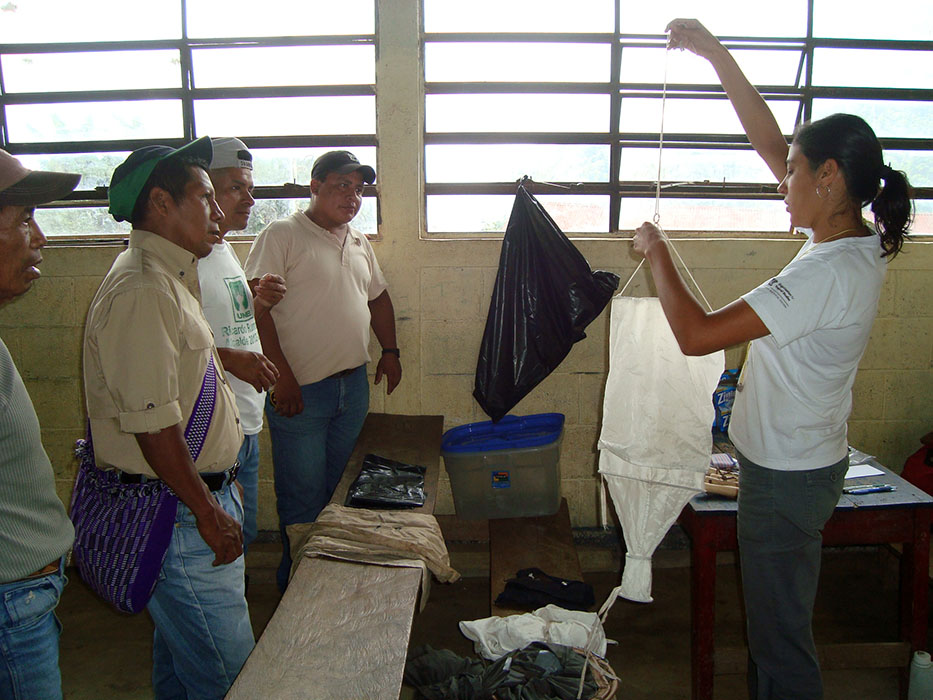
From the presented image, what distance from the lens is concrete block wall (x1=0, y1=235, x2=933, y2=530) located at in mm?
3180

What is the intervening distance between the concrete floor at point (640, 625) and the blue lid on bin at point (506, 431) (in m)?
0.63

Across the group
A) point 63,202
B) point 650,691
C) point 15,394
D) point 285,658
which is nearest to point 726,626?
point 650,691

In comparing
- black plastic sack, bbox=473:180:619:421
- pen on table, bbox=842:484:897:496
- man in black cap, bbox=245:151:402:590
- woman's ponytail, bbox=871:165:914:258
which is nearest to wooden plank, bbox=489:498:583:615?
black plastic sack, bbox=473:180:619:421

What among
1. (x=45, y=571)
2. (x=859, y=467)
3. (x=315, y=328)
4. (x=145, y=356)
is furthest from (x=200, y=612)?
(x=859, y=467)

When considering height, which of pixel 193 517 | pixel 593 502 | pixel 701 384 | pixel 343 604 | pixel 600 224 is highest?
pixel 600 224

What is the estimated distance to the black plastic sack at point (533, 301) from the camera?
9.58ft

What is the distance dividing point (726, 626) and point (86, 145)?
3.71 m

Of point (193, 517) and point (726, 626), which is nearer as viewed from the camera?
point (193, 517)

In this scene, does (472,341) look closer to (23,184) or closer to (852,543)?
(852,543)

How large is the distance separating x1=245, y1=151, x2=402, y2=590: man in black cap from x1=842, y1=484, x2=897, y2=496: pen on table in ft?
6.26

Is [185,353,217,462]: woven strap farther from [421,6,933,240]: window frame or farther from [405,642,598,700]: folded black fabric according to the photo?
[421,6,933,240]: window frame

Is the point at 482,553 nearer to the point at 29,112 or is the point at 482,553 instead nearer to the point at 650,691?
the point at 650,691

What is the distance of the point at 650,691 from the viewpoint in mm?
2557

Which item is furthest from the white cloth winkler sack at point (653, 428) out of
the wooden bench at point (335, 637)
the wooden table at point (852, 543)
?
the wooden bench at point (335, 637)
